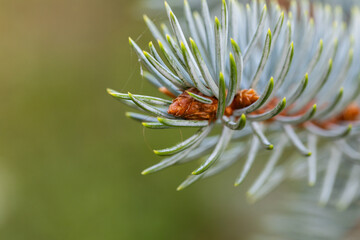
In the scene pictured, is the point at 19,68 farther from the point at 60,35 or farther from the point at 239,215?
the point at 239,215

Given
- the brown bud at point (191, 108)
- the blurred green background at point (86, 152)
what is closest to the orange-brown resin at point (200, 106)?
the brown bud at point (191, 108)

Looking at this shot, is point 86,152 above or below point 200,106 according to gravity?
below

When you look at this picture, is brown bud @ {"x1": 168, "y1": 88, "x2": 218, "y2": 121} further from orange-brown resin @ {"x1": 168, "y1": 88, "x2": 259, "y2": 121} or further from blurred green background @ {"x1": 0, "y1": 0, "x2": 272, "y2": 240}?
blurred green background @ {"x1": 0, "y1": 0, "x2": 272, "y2": 240}

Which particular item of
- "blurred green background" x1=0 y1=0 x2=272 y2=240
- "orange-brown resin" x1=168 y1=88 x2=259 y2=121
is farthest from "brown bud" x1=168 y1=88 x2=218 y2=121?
"blurred green background" x1=0 y1=0 x2=272 y2=240

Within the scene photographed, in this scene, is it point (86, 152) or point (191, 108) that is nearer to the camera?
point (191, 108)

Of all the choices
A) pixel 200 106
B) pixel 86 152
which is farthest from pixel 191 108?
pixel 86 152

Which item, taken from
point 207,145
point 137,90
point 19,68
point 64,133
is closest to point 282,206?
point 207,145

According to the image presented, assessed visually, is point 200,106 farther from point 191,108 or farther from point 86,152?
point 86,152

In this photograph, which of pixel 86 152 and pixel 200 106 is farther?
pixel 86 152
